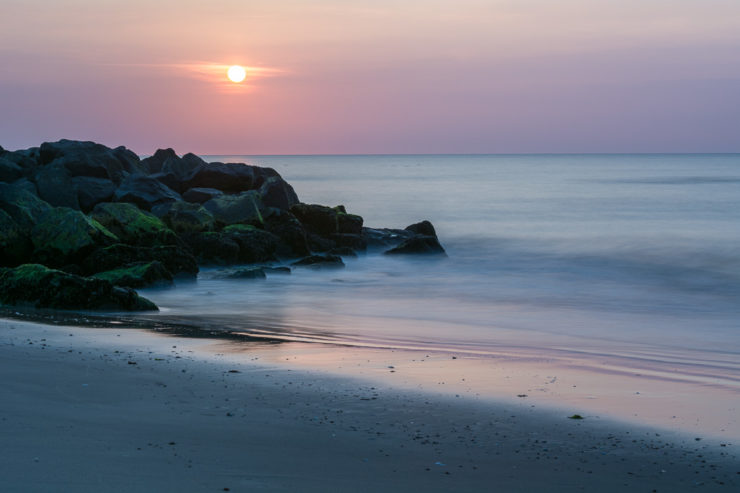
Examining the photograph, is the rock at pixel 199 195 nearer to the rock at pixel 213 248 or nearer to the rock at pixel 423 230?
the rock at pixel 213 248

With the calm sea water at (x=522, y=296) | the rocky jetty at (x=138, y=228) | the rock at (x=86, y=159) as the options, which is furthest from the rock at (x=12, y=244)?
the rock at (x=86, y=159)

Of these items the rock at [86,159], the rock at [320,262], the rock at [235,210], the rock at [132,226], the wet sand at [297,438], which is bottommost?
the wet sand at [297,438]

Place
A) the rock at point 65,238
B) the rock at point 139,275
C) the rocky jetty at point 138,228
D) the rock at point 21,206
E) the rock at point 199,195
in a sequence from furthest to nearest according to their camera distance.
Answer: the rock at point 199,195, the rock at point 21,206, the rock at point 65,238, the rock at point 139,275, the rocky jetty at point 138,228

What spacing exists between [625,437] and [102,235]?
13055 mm

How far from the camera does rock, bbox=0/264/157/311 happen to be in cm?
1170

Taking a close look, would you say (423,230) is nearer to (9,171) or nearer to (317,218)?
(317,218)

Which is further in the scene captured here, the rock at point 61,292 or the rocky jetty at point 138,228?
the rocky jetty at point 138,228

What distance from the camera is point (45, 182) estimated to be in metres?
23.3

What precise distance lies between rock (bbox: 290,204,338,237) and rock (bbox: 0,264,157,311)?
12.4m

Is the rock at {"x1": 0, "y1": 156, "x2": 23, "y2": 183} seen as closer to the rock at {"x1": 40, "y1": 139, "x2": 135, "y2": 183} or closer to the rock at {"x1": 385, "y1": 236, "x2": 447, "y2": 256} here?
the rock at {"x1": 40, "y1": 139, "x2": 135, "y2": 183}

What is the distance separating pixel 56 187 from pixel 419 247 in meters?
10.6

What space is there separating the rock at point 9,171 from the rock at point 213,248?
8.16 metres

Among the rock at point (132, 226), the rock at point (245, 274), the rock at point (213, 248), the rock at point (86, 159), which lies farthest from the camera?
the rock at point (86, 159)

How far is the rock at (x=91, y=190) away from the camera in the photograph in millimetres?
23656
